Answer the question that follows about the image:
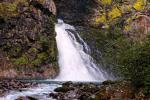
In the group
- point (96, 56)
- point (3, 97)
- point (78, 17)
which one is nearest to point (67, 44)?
point (96, 56)

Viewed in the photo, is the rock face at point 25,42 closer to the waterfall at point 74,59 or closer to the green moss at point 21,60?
the green moss at point 21,60

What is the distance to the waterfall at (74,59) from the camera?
6943cm

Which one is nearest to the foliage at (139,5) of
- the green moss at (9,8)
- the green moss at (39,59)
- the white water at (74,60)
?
the white water at (74,60)

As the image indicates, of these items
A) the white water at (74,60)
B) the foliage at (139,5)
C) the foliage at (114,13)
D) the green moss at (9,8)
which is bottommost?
the white water at (74,60)

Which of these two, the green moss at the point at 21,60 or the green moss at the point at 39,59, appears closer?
the green moss at the point at 21,60

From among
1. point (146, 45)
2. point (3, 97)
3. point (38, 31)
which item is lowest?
point (3, 97)

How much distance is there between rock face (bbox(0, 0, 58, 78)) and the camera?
71062mm

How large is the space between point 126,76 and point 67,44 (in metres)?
44.4

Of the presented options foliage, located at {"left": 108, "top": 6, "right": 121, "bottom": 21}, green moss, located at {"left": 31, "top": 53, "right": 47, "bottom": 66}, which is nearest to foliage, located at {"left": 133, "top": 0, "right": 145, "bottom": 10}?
foliage, located at {"left": 108, "top": 6, "right": 121, "bottom": 21}

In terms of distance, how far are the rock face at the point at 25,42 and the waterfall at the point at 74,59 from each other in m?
1.55

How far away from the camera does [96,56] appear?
7488 cm

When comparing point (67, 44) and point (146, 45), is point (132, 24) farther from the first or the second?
point (146, 45)

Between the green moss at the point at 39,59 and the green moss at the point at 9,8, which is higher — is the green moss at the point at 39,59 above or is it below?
below

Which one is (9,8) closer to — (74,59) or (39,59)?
(39,59)
